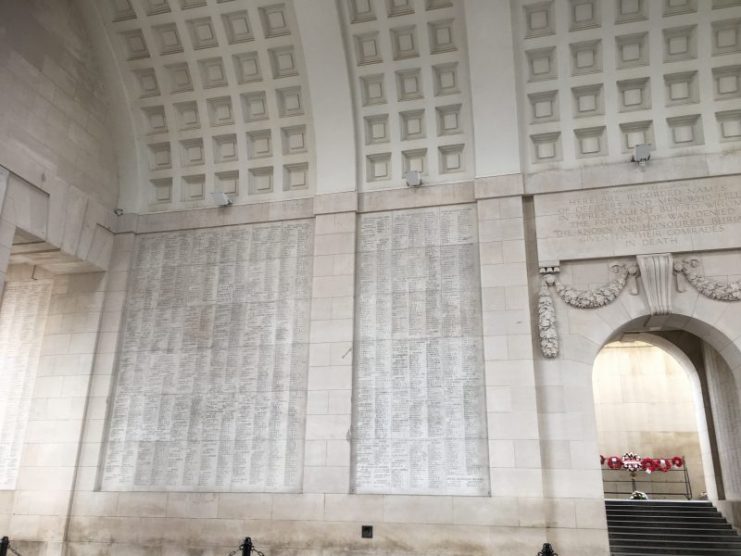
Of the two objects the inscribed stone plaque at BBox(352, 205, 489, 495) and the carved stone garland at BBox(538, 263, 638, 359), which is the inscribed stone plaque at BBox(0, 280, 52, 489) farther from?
the carved stone garland at BBox(538, 263, 638, 359)

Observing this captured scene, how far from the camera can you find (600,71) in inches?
515

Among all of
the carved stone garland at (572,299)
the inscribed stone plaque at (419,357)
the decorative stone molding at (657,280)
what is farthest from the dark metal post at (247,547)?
the decorative stone molding at (657,280)

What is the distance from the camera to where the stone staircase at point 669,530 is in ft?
41.3

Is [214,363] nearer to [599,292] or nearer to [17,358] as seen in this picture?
[17,358]

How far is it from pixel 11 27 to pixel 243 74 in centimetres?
468

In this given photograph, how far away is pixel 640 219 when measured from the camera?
1229cm

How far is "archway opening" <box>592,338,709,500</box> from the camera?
19641 mm

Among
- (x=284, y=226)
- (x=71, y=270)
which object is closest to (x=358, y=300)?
(x=284, y=226)

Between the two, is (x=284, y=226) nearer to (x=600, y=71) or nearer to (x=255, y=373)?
Result: (x=255, y=373)

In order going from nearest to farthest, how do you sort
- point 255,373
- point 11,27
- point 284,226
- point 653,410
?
point 11,27 < point 255,373 < point 284,226 < point 653,410

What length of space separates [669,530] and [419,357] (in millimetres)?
6936

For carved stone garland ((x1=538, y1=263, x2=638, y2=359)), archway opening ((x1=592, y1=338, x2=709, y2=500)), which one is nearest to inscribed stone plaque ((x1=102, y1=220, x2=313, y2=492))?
carved stone garland ((x1=538, y1=263, x2=638, y2=359))

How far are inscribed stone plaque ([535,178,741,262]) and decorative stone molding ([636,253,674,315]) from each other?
24 cm

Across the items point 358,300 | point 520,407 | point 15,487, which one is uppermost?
point 358,300
